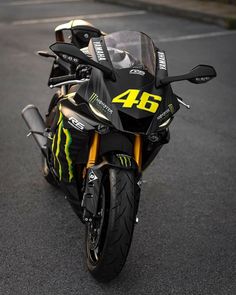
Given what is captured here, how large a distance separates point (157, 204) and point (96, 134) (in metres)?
1.29

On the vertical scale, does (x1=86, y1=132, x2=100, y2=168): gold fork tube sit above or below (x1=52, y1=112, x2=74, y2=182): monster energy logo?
above

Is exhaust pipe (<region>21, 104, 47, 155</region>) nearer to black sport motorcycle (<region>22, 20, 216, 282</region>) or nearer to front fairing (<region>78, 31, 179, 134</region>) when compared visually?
black sport motorcycle (<region>22, 20, 216, 282</region>)

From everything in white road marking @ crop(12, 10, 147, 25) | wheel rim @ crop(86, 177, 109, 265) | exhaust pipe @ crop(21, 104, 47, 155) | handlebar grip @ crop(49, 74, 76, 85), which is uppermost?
handlebar grip @ crop(49, 74, 76, 85)

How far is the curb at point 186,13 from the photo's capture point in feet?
40.5

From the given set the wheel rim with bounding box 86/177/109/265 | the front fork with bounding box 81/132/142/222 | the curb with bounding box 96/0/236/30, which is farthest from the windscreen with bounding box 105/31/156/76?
the curb with bounding box 96/0/236/30

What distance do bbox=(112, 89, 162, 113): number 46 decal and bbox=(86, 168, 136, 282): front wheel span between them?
0.36 metres

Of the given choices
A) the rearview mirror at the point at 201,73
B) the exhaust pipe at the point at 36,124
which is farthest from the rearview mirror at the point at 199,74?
the exhaust pipe at the point at 36,124

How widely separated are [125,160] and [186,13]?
10819 millimetres

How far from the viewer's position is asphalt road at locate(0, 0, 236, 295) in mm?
3473

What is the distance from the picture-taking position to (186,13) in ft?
44.2

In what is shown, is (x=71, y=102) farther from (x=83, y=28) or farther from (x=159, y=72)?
(x=83, y=28)

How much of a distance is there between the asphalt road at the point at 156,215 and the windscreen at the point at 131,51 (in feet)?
4.09

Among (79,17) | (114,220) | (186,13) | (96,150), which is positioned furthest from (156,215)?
(79,17)

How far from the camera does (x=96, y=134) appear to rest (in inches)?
133
